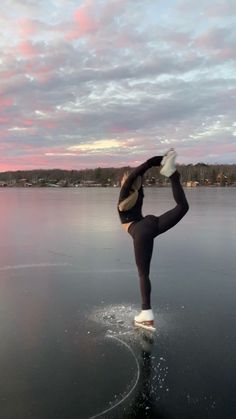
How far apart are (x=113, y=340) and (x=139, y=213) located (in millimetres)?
1312

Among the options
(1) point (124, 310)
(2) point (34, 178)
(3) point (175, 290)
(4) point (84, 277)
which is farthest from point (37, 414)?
(2) point (34, 178)

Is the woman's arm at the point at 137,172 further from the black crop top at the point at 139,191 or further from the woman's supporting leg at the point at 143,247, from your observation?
the woman's supporting leg at the point at 143,247

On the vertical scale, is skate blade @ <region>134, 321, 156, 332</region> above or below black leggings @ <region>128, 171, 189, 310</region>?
below

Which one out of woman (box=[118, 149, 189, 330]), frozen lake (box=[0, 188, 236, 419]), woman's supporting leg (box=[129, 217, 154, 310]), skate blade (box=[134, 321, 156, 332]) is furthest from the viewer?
woman's supporting leg (box=[129, 217, 154, 310])

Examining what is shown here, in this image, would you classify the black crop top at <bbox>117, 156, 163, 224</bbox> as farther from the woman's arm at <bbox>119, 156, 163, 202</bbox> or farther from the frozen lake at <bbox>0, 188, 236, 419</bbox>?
the frozen lake at <bbox>0, 188, 236, 419</bbox>

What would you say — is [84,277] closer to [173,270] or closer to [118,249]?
[173,270]

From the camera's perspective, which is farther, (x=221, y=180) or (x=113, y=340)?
(x=221, y=180)

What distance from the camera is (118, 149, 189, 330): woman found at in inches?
171

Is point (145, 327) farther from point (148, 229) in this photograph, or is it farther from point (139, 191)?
point (139, 191)

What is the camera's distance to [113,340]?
3.89 meters

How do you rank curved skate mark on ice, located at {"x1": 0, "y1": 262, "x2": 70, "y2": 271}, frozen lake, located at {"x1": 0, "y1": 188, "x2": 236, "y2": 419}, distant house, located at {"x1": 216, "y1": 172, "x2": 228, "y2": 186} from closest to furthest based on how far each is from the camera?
frozen lake, located at {"x1": 0, "y1": 188, "x2": 236, "y2": 419} < curved skate mark on ice, located at {"x1": 0, "y1": 262, "x2": 70, "y2": 271} < distant house, located at {"x1": 216, "y1": 172, "x2": 228, "y2": 186}

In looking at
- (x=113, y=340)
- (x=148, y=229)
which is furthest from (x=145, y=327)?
(x=148, y=229)

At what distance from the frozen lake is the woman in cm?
49

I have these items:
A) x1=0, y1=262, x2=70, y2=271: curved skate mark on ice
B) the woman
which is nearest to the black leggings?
the woman
